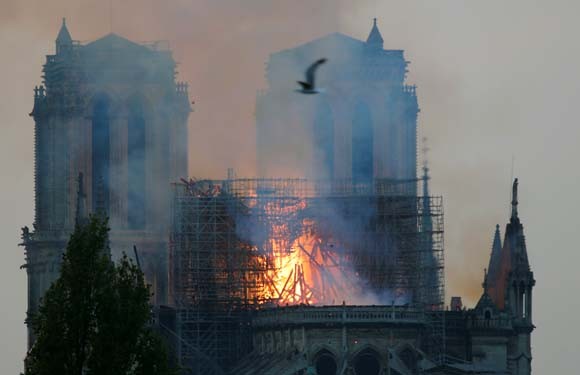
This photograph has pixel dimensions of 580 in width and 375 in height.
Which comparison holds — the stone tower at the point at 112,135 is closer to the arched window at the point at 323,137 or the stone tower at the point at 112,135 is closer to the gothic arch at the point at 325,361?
the arched window at the point at 323,137

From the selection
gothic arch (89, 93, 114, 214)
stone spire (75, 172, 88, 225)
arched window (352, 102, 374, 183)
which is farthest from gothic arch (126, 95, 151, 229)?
arched window (352, 102, 374, 183)

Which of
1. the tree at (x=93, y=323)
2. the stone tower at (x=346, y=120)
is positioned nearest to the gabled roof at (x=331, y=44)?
the stone tower at (x=346, y=120)

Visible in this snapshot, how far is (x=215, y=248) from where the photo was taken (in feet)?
551

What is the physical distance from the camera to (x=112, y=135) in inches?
7082

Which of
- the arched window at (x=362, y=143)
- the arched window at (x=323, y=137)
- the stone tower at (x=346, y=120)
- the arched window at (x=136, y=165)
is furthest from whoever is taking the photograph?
the arched window at (x=136, y=165)

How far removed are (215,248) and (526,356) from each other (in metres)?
15.5

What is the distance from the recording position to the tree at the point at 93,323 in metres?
111

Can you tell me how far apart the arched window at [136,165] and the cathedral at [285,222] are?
72mm

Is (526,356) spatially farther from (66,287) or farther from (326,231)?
(66,287)

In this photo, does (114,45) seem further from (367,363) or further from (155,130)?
(367,363)

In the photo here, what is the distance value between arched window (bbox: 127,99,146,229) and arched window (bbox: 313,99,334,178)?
29.0ft

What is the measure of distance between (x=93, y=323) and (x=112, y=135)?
68.7 meters

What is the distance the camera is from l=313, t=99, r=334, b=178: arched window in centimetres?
17912

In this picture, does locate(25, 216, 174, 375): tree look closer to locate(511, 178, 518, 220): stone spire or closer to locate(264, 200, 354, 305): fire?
locate(264, 200, 354, 305): fire
